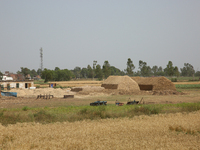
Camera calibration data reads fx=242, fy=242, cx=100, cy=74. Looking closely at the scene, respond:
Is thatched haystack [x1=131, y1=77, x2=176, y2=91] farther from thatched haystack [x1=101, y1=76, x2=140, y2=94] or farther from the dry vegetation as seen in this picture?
the dry vegetation

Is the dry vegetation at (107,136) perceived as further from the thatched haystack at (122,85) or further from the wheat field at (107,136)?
the thatched haystack at (122,85)

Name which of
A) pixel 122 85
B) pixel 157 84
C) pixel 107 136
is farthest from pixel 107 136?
pixel 157 84

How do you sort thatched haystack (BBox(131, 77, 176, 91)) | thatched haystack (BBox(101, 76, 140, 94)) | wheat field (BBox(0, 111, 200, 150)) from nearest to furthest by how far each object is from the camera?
wheat field (BBox(0, 111, 200, 150)), thatched haystack (BBox(101, 76, 140, 94)), thatched haystack (BBox(131, 77, 176, 91))

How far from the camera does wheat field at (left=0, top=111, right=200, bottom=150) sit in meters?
11.4

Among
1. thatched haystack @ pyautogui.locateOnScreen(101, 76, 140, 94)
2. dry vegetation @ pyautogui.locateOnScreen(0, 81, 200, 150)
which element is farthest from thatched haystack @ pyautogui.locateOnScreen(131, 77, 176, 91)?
dry vegetation @ pyautogui.locateOnScreen(0, 81, 200, 150)

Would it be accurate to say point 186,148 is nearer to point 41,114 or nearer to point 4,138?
point 4,138

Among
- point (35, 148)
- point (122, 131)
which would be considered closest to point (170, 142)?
point (122, 131)

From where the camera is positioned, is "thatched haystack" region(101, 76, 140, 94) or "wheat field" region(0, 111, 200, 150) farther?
"thatched haystack" region(101, 76, 140, 94)

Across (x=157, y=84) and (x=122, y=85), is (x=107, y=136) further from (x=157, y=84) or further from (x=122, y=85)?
(x=157, y=84)

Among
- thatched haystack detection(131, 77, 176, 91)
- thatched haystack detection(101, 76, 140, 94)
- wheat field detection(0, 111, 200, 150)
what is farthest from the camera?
thatched haystack detection(131, 77, 176, 91)

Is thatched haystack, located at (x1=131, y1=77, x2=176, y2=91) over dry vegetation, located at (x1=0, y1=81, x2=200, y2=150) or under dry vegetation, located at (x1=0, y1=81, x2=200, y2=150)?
over

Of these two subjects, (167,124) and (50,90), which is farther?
(50,90)

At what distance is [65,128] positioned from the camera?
15.4 m

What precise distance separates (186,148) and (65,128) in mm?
7554
